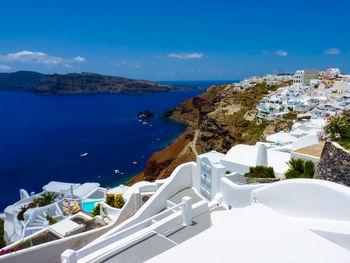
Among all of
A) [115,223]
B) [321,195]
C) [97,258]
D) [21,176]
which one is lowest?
[21,176]

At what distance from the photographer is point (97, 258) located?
19.9ft

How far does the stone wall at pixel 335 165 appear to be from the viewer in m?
6.90

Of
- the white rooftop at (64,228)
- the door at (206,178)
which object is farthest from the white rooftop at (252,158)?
the white rooftop at (64,228)

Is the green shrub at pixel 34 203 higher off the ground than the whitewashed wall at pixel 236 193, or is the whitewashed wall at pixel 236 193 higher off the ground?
the whitewashed wall at pixel 236 193

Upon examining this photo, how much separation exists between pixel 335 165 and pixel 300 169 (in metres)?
3.22

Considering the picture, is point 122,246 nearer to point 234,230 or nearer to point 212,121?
point 234,230

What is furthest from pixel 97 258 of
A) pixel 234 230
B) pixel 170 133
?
pixel 170 133

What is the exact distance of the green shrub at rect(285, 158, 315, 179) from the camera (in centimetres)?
973

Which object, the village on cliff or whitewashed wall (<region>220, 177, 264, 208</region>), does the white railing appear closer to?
the village on cliff

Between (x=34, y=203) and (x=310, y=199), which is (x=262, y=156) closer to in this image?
(x=310, y=199)

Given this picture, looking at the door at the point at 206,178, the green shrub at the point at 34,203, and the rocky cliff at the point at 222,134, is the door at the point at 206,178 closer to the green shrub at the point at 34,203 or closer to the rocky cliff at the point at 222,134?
the green shrub at the point at 34,203

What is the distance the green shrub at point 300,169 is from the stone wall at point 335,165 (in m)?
1.87

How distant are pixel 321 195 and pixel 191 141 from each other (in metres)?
45.0

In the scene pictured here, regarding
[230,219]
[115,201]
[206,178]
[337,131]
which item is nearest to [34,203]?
[115,201]
